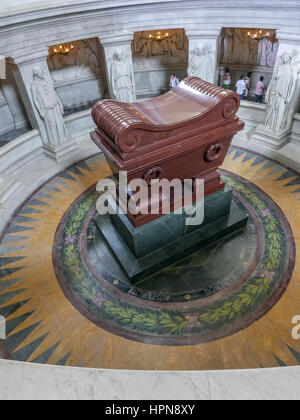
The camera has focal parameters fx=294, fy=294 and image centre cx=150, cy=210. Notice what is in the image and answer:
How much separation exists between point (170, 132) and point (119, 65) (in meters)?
4.10

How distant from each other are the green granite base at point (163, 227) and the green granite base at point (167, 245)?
0.24 feet

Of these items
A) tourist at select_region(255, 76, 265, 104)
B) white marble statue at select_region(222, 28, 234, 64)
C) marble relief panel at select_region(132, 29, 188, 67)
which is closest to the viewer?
tourist at select_region(255, 76, 265, 104)

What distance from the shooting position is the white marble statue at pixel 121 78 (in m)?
7.06

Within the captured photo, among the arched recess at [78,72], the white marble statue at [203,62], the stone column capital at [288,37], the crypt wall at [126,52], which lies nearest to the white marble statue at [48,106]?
the crypt wall at [126,52]

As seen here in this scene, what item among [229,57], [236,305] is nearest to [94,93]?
[229,57]

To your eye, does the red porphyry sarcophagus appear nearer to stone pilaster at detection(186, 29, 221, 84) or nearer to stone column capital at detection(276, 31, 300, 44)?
stone column capital at detection(276, 31, 300, 44)

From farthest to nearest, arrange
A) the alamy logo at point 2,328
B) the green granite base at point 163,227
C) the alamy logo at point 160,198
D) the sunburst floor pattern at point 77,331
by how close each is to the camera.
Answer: the green granite base at point 163,227 < the alamy logo at point 160,198 < the alamy logo at point 2,328 < the sunburst floor pattern at point 77,331

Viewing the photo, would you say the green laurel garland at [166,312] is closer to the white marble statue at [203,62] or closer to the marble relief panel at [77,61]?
the white marble statue at [203,62]

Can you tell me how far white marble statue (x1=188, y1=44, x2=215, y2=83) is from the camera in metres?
7.09

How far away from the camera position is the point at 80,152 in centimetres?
737

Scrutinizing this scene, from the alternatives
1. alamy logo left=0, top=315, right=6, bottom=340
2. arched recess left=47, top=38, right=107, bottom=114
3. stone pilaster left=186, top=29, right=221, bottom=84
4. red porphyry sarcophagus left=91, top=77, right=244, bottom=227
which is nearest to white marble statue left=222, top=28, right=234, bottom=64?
stone pilaster left=186, top=29, right=221, bottom=84

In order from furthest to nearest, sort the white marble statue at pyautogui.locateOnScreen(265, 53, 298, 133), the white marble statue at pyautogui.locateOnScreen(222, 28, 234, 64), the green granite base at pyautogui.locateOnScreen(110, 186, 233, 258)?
the white marble statue at pyautogui.locateOnScreen(222, 28, 234, 64)
the white marble statue at pyautogui.locateOnScreen(265, 53, 298, 133)
the green granite base at pyautogui.locateOnScreen(110, 186, 233, 258)

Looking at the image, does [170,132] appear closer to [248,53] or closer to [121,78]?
[121,78]

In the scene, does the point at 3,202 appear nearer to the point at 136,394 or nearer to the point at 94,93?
the point at 94,93
